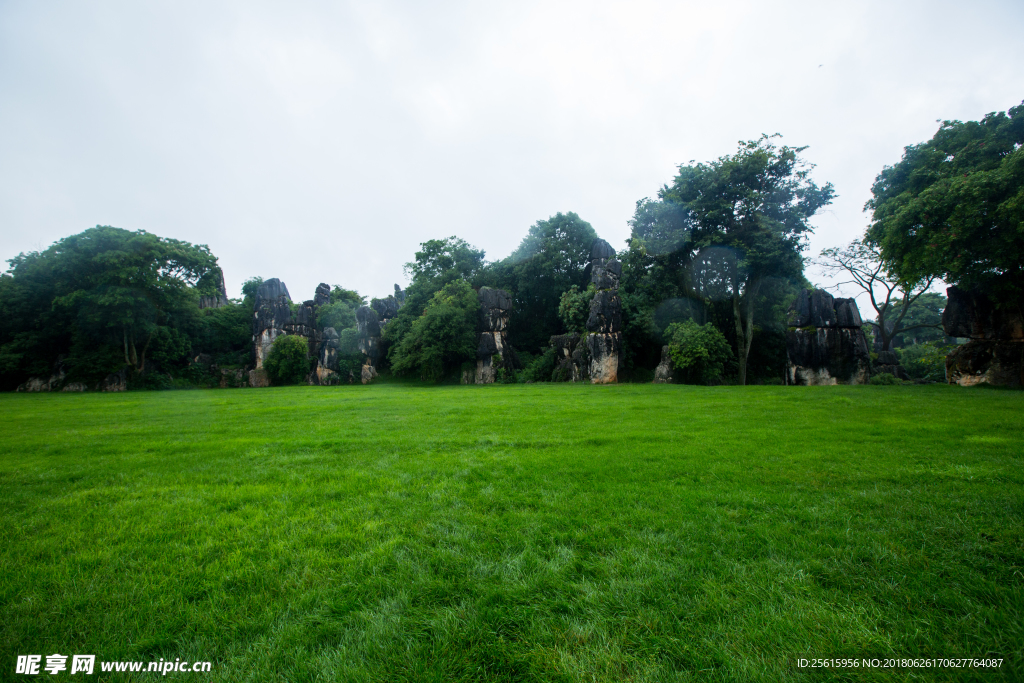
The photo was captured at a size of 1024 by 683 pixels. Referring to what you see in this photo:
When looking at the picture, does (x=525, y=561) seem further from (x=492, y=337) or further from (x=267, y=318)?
(x=267, y=318)

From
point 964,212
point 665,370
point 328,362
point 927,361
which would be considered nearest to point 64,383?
point 328,362

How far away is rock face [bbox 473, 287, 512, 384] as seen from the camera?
92.7 feet

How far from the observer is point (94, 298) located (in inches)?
1016

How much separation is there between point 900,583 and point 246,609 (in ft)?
12.8

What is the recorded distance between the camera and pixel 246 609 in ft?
7.60

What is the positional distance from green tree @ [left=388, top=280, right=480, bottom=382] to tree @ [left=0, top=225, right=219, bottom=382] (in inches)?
717

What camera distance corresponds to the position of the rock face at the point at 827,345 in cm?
2167

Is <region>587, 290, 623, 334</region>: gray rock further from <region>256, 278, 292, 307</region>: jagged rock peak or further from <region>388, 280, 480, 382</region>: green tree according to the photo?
<region>256, 278, 292, 307</region>: jagged rock peak

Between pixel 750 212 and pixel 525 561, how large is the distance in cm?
2649

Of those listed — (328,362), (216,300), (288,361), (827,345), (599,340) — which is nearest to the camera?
(827,345)

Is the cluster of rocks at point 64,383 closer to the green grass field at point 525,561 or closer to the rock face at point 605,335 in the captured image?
the green grass field at point 525,561

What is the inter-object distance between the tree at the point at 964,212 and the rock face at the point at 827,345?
4.98 m

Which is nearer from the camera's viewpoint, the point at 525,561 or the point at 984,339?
the point at 525,561

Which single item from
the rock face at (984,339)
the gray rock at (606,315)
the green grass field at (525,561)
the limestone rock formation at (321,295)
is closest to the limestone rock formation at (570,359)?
the gray rock at (606,315)
